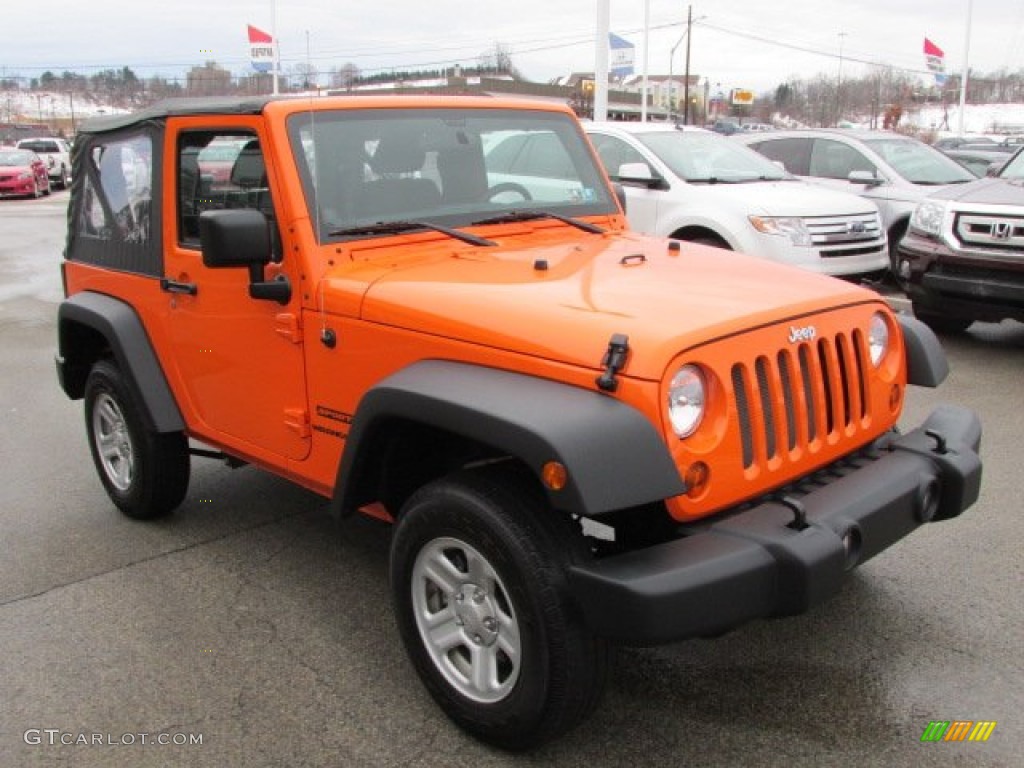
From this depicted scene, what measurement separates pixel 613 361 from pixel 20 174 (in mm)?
27857

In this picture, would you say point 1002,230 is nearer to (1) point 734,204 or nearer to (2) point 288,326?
(1) point 734,204

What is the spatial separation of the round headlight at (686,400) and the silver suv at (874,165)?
347 inches

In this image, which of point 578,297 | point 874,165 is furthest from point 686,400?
point 874,165

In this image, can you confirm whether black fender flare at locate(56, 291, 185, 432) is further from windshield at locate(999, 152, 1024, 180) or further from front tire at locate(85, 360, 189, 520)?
windshield at locate(999, 152, 1024, 180)

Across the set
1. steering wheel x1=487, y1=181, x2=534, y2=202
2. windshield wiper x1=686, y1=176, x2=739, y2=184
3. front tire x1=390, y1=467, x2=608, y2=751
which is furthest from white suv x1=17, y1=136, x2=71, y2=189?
front tire x1=390, y1=467, x2=608, y2=751

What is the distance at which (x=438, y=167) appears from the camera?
151 inches

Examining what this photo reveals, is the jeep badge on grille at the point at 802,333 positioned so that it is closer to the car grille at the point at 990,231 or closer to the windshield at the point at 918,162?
the car grille at the point at 990,231

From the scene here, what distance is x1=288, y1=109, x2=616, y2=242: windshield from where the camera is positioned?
3514 millimetres

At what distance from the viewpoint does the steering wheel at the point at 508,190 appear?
13.1ft

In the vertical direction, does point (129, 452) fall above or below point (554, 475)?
below

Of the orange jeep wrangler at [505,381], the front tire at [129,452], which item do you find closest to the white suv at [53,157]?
the front tire at [129,452]

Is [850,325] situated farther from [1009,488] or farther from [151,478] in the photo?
[151,478]

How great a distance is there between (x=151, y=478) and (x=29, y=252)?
12985mm

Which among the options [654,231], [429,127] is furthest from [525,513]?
[654,231]
